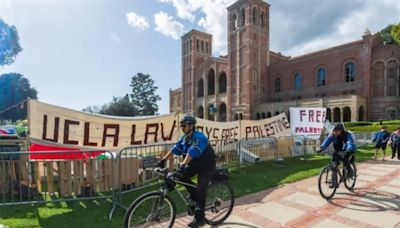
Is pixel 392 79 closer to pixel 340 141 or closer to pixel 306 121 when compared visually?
pixel 306 121

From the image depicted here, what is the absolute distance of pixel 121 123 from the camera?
A: 25.7ft

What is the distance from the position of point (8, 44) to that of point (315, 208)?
1791 inches

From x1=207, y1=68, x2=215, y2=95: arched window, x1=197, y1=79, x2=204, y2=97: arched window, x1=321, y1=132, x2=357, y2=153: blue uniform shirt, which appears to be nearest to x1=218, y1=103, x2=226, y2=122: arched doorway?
x1=207, y1=68, x2=215, y2=95: arched window

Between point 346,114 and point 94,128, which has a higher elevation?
point 346,114

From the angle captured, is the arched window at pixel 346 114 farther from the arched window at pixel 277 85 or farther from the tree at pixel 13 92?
the tree at pixel 13 92

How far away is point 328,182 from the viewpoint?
6.27 m

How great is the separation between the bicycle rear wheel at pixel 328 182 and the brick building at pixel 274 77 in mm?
35762

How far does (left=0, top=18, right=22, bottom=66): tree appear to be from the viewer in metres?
37.4

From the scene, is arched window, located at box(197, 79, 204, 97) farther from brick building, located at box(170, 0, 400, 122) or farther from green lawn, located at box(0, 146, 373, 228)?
green lawn, located at box(0, 146, 373, 228)

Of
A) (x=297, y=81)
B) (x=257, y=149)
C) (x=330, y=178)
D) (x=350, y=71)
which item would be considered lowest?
(x=330, y=178)

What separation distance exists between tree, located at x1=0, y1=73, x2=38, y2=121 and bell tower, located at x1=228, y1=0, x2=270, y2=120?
132ft

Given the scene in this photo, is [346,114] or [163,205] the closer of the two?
[163,205]

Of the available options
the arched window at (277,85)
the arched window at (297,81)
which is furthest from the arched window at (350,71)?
the arched window at (277,85)

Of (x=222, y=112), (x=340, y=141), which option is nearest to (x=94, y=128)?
(x=340, y=141)
